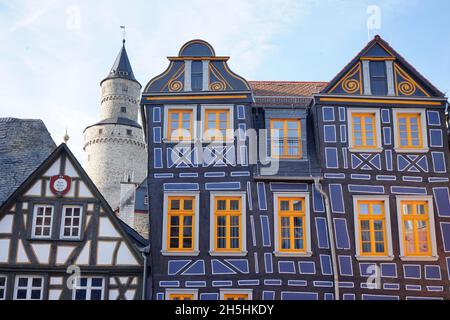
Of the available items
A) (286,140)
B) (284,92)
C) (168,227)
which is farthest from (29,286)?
(284,92)

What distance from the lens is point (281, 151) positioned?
67.2 ft

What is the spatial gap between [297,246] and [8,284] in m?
8.67

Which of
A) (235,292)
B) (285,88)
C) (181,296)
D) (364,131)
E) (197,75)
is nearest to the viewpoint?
(235,292)

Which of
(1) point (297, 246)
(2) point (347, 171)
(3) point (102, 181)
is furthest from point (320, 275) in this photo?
(3) point (102, 181)

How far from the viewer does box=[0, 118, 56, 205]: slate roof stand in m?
23.0

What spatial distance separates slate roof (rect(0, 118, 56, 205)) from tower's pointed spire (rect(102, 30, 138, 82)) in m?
44.8

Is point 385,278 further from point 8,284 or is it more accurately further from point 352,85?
point 8,284

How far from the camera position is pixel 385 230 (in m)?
19.5

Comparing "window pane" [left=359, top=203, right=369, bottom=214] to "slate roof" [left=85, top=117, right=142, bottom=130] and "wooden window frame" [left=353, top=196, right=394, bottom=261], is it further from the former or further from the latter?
"slate roof" [left=85, top=117, right=142, bottom=130]

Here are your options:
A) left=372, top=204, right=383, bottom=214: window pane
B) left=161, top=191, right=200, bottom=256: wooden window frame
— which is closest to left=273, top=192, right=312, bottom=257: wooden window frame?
left=372, top=204, right=383, bottom=214: window pane

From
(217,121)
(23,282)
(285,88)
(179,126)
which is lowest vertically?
(23,282)

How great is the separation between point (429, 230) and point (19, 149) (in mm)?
14796

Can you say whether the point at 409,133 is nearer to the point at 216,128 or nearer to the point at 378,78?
the point at 378,78
